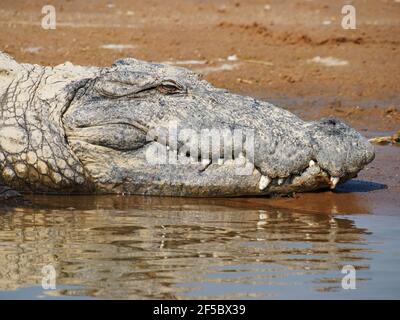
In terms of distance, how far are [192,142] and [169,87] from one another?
50 centimetres

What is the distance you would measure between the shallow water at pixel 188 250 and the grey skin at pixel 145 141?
0.16 meters

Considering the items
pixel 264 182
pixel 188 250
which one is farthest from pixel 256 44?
pixel 188 250

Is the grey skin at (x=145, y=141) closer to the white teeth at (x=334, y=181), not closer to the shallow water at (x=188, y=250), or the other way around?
the white teeth at (x=334, y=181)

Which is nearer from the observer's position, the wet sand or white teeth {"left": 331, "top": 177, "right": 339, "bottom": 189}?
white teeth {"left": 331, "top": 177, "right": 339, "bottom": 189}

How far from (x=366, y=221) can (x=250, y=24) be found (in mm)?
8783

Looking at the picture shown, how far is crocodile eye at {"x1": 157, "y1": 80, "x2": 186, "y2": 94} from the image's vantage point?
24.0ft

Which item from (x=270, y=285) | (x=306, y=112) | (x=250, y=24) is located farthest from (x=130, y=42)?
(x=270, y=285)

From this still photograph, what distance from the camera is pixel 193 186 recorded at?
23.9ft

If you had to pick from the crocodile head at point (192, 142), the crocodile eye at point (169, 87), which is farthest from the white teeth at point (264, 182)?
the crocodile eye at point (169, 87)

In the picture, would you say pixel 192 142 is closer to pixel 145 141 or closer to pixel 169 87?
pixel 145 141

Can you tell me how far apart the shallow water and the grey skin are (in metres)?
0.16

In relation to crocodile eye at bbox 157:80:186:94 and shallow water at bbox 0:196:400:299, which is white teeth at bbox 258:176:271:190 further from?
crocodile eye at bbox 157:80:186:94

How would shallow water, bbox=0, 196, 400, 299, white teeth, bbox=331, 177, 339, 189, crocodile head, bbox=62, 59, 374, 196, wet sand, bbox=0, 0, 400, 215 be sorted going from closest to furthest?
1. shallow water, bbox=0, 196, 400, 299
2. crocodile head, bbox=62, 59, 374, 196
3. white teeth, bbox=331, 177, 339, 189
4. wet sand, bbox=0, 0, 400, 215

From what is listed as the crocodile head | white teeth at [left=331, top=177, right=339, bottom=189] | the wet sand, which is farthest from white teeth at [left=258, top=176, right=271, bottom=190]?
the wet sand
